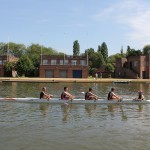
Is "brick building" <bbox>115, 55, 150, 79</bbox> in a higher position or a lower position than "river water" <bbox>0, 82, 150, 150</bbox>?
higher

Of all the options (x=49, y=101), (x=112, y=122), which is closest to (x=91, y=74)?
(x=49, y=101)

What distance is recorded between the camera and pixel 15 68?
316ft

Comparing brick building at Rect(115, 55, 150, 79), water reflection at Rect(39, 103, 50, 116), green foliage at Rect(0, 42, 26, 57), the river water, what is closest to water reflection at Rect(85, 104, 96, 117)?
the river water

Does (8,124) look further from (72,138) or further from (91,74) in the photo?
(91,74)

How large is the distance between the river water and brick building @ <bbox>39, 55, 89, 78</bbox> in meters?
65.8

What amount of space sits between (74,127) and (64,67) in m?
75.7

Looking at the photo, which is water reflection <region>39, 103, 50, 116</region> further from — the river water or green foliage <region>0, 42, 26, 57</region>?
green foliage <region>0, 42, 26, 57</region>

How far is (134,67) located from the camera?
3900 inches

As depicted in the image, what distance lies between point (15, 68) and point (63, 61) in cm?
1458

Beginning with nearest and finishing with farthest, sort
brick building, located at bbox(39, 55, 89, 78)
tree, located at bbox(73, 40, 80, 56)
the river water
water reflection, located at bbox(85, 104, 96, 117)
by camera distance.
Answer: the river water → water reflection, located at bbox(85, 104, 96, 117) → brick building, located at bbox(39, 55, 89, 78) → tree, located at bbox(73, 40, 80, 56)

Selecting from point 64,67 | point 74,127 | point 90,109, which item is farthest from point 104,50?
A: point 74,127

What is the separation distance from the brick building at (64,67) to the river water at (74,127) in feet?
216

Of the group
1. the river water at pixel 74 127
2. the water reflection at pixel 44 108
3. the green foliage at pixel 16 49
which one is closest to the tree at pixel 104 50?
the green foliage at pixel 16 49

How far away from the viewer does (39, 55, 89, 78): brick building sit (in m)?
94.8
